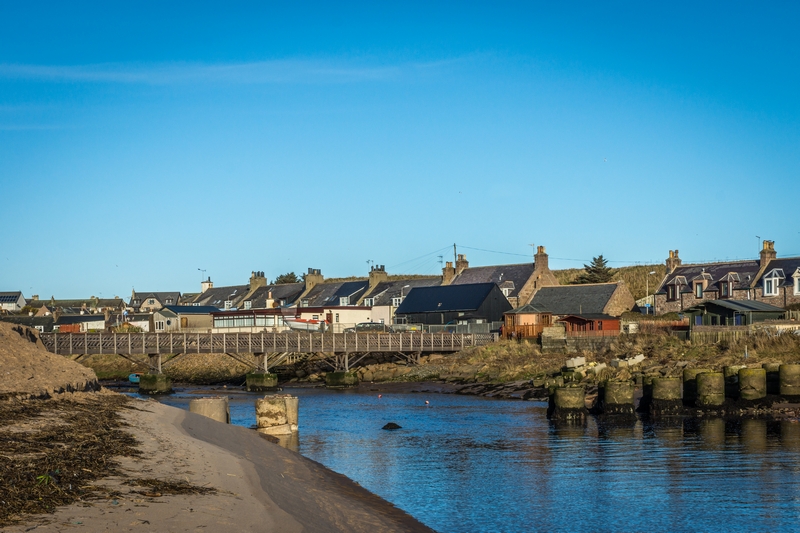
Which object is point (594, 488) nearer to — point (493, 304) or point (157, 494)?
point (157, 494)

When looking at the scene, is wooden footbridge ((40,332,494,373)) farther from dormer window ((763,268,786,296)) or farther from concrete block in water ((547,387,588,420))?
concrete block in water ((547,387,588,420))

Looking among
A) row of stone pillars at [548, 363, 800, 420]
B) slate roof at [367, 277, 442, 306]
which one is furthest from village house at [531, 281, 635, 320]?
row of stone pillars at [548, 363, 800, 420]

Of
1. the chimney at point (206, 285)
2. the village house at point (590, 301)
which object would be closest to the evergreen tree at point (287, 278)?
the chimney at point (206, 285)

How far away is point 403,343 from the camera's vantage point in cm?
7088

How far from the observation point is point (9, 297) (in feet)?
500

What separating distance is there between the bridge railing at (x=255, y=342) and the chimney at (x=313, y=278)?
38961mm

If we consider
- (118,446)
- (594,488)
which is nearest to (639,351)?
(594,488)

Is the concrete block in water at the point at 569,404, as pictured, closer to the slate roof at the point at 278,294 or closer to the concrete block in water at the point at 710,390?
the concrete block in water at the point at 710,390

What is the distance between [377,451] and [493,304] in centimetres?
5686

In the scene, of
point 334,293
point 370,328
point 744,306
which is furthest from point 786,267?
point 334,293

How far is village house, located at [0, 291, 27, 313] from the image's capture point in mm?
149550

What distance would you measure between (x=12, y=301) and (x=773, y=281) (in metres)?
124

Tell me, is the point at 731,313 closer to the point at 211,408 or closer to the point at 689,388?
the point at 689,388

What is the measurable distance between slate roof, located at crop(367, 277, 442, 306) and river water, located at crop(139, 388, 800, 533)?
191ft
